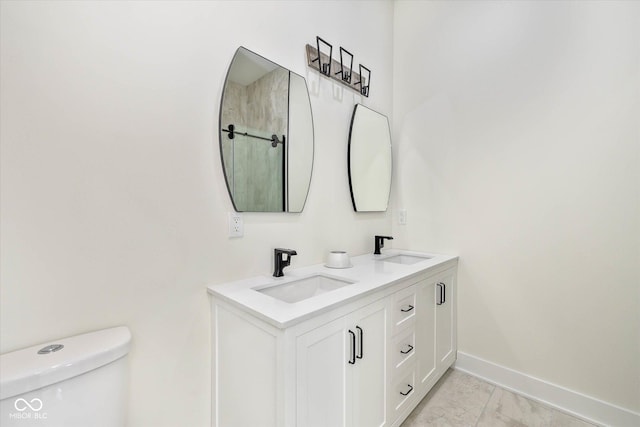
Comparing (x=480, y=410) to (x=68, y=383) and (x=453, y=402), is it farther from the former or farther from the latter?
(x=68, y=383)

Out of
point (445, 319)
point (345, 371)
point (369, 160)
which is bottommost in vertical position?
point (445, 319)

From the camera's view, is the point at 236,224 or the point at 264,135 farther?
the point at 264,135

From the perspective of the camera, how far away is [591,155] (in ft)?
5.16

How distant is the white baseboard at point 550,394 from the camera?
1502 millimetres

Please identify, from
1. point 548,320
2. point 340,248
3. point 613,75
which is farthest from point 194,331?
point 613,75

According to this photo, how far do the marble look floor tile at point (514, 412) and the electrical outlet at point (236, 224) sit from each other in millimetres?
1668

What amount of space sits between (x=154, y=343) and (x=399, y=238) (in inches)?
74.2

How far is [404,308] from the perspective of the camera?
1.47 metres

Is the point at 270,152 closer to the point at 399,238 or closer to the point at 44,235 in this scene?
the point at 44,235

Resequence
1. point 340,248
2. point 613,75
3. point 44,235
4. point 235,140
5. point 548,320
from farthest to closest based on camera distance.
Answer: point 340,248 < point 548,320 < point 613,75 < point 235,140 < point 44,235

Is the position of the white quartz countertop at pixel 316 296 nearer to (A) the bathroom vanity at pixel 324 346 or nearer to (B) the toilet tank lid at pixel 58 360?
(A) the bathroom vanity at pixel 324 346

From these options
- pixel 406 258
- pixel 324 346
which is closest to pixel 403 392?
pixel 324 346

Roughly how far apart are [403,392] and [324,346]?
759 millimetres

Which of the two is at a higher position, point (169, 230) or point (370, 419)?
point (169, 230)
